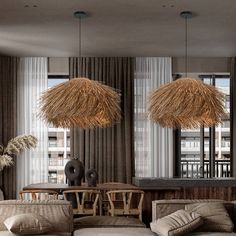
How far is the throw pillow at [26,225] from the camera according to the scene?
4.90 meters

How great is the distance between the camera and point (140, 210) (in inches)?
278

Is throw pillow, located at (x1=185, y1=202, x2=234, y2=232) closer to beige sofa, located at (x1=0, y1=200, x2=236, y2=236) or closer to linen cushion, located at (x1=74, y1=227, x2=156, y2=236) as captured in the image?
beige sofa, located at (x1=0, y1=200, x2=236, y2=236)

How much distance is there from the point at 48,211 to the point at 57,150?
499cm

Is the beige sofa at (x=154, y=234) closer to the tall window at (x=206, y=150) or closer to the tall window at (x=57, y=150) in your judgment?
the tall window at (x=206, y=150)

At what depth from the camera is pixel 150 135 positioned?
10.1m

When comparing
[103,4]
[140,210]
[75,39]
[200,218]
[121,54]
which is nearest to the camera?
[200,218]

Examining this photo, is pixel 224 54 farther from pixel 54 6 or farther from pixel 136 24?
pixel 54 6

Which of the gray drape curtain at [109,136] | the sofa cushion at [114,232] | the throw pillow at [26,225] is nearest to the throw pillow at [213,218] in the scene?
the sofa cushion at [114,232]

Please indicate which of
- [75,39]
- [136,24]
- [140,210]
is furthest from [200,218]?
[75,39]

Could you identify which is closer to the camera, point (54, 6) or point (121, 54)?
point (54, 6)

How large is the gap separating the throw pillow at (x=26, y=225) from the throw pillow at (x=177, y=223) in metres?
1.01

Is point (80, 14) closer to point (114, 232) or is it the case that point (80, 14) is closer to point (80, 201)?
point (80, 201)

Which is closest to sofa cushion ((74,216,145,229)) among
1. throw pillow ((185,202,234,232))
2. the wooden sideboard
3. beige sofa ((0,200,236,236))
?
beige sofa ((0,200,236,236))

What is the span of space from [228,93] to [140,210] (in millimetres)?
4035
